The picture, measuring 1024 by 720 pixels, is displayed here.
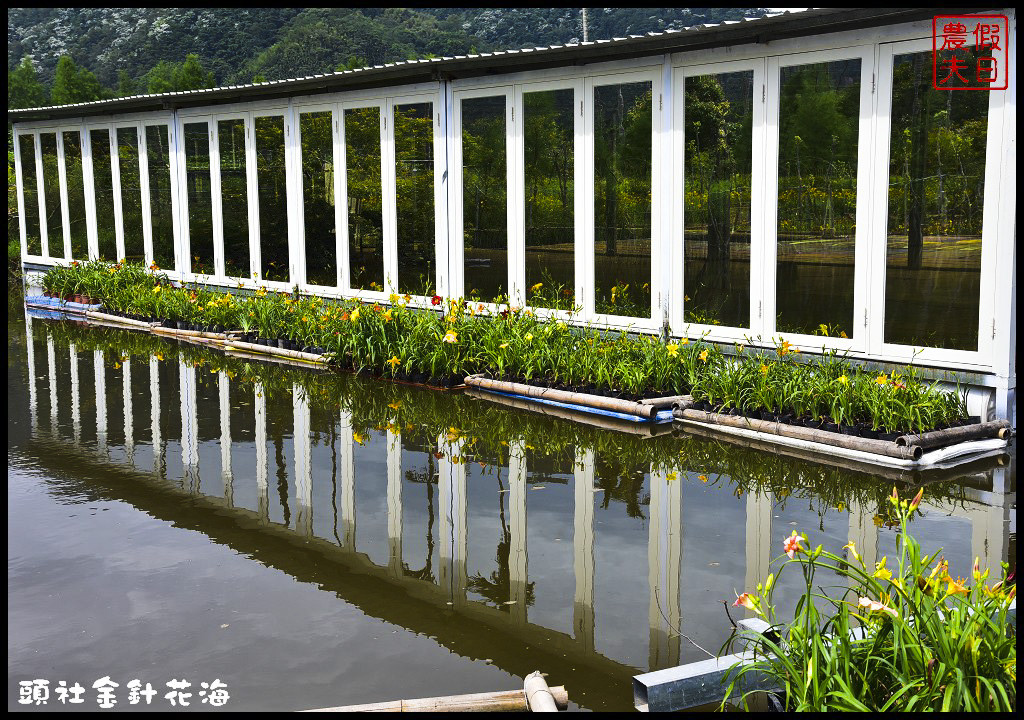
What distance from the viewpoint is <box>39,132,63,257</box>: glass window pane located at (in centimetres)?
2008

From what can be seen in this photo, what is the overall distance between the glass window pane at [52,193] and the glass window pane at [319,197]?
7.74 meters

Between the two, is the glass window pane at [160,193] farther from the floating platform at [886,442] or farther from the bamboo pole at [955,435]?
the bamboo pole at [955,435]

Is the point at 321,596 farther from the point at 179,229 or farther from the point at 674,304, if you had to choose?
the point at 179,229

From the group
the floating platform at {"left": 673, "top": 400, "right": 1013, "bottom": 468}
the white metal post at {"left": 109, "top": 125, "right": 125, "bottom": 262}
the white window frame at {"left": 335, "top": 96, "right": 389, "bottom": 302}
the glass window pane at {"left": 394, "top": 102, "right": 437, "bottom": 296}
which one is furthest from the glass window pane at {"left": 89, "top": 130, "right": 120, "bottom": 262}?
the floating platform at {"left": 673, "top": 400, "right": 1013, "bottom": 468}

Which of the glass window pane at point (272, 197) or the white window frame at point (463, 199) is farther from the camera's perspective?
the glass window pane at point (272, 197)

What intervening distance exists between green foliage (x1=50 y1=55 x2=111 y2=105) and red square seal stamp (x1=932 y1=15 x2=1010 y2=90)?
54.5 meters

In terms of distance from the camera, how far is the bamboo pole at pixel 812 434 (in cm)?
745

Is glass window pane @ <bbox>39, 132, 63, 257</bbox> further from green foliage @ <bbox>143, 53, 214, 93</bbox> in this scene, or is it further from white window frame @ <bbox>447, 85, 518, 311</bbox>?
green foliage @ <bbox>143, 53, 214, 93</bbox>

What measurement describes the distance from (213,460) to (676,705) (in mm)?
5155

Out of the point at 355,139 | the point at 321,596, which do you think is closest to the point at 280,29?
the point at 355,139

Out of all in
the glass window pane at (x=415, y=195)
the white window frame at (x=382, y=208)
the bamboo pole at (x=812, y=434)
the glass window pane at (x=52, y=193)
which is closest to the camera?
the bamboo pole at (x=812, y=434)

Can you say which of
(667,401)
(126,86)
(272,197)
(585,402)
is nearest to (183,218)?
(272,197)

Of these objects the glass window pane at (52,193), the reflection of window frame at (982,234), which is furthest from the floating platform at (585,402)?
the glass window pane at (52,193)

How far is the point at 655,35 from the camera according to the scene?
9.52 m
